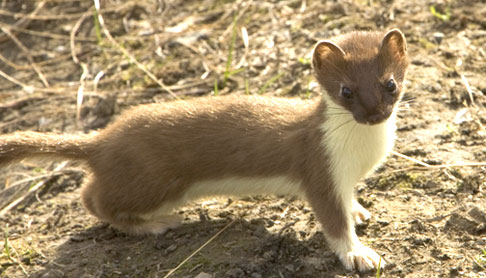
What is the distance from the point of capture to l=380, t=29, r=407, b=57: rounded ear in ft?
12.5

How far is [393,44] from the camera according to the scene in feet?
12.7

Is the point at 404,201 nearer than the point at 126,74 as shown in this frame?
Yes

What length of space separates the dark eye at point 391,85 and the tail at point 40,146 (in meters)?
1.85

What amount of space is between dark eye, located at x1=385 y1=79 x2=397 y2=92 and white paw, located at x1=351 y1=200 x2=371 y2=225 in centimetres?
83

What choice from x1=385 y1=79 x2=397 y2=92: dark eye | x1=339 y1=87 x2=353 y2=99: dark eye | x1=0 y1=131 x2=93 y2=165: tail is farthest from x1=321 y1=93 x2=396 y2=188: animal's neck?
x1=0 y1=131 x2=93 y2=165: tail

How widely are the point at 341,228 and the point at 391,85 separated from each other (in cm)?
81

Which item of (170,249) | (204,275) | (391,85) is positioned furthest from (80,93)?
(391,85)

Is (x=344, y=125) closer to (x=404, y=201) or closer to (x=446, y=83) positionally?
(x=404, y=201)

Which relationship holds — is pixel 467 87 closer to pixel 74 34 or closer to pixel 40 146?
pixel 40 146

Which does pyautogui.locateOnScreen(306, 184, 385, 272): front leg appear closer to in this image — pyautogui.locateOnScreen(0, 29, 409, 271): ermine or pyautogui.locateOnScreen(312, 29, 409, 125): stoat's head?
pyautogui.locateOnScreen(0, 29, 409, 271): ermine

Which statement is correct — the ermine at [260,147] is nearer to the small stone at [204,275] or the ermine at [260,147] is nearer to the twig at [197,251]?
the twig at [197,251]

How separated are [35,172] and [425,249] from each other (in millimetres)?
3016

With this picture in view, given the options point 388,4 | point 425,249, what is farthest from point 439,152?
point 388,4

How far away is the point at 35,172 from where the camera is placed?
5.52 metres
